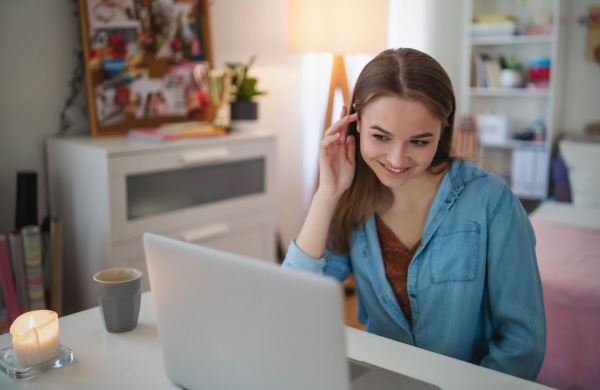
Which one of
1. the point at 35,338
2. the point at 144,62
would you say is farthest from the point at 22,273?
the point at 35,338

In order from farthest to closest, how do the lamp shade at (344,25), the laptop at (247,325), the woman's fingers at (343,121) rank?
the lamp shade at (344,25) → the woman's fingers at (343,121) → the laptop at (247,325)

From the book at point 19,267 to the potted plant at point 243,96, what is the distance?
111 cm

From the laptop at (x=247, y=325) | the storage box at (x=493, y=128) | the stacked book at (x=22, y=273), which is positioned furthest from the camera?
the storage box at (x=493, y=128)

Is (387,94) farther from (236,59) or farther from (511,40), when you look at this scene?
(511,40)

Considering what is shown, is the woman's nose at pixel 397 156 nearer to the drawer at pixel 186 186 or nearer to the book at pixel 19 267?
the drawer at pixel 186 186

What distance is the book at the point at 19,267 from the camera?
2055 mm

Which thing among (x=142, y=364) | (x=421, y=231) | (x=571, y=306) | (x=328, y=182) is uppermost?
(x=328, y=182)

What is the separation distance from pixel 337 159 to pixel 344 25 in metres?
1.59

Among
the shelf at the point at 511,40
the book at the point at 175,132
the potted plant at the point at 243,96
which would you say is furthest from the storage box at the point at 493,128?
the book at the point at 175,132

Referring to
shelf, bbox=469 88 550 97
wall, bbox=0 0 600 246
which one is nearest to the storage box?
shelf, bbox=469 88 550 97

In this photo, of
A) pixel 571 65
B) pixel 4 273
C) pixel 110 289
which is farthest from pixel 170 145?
pixel 571 65

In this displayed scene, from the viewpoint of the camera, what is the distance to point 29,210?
216 centimetres

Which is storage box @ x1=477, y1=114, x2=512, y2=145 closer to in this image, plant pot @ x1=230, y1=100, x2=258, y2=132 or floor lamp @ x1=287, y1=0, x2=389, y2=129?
floor lamp @ x1=287, y1=0, x2=389, y2=129

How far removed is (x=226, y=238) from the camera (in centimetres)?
265
